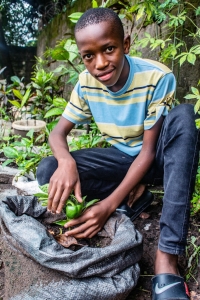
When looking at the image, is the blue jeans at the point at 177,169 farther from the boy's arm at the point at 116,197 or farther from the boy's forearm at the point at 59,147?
the boy's forearm at the point at 59,147

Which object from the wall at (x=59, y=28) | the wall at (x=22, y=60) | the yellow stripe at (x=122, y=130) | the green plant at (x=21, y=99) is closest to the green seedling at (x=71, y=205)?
the yellow stripe at (x=122, y=130)

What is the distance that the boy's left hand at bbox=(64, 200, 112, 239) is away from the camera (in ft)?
4.56

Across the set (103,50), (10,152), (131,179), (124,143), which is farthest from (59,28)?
(131,179)

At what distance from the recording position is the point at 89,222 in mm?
1395

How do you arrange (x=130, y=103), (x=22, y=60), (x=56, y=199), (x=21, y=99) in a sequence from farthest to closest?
(x=22, y=60) → (x=21, y=99) → (x=130, y=103) → (x=56, y=199)

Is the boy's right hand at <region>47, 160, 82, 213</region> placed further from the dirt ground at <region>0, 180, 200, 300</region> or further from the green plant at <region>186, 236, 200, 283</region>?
the green plant at <region>186, 236, 200, 283</region>

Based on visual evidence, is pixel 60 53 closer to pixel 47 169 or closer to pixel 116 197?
pixel 47 169

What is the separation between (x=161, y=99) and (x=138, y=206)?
649 mm

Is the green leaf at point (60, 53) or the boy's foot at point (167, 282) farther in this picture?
the green leaf at point (60, 53)

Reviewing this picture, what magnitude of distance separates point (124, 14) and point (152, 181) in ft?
4.46

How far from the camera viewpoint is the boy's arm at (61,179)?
1404mm

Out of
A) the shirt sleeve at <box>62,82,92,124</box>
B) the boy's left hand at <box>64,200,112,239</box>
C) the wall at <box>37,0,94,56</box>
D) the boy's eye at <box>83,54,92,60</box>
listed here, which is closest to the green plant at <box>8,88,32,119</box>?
the wall at <box>37,0,94,56</box>

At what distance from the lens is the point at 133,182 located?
1.54 m

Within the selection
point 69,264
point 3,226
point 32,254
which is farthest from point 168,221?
point 3,226
